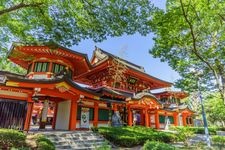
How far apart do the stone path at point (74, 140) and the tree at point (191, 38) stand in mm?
6780

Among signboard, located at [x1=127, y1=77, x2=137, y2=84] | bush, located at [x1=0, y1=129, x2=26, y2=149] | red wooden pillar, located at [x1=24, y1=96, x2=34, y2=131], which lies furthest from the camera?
signboard, located at [x1=127, y1=77, x2=137, y2=84]

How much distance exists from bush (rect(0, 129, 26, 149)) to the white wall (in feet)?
17.6

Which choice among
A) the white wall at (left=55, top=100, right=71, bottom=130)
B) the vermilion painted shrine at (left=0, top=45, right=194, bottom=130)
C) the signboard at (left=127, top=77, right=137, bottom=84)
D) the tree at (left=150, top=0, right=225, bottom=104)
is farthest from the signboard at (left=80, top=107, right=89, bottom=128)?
the tree at (left=150, top=0, right=225, bottom=104)

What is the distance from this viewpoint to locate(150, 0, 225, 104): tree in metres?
9.66

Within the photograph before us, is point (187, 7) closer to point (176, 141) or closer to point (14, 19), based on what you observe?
point (14, 19)

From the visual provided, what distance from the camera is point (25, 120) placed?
1201 cm

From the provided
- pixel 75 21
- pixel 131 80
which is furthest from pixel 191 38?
pixel 131 80

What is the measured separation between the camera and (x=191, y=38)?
1111 cm

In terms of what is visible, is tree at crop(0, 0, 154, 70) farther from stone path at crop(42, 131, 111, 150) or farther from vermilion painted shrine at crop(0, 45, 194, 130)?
stone path at crop(42, 131, 111, 150)

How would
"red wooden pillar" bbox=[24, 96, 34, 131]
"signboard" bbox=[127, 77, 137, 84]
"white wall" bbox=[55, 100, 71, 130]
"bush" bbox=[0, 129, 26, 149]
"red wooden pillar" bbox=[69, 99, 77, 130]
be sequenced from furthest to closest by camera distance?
"signboard" bbox=[127, 77, 137, 84] → "white wall" bbox=[55, 100, 71, 130] → "red wooden pillar" bbox=[69, 99, 77, 130] → "red wooden pillar" bbox=[24, 96, 34, 131] → "bush" bbox=[0, 129, 26, 149]

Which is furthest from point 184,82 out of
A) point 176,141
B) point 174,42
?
point 176,141

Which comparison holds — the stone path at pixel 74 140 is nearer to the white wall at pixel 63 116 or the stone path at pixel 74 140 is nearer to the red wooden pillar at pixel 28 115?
the red wooden pillar at pixel 28 115

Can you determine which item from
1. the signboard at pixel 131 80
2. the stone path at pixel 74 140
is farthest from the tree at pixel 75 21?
the signboard at pixel 131 80

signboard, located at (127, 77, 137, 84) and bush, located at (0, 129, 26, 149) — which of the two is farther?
signboard, located at (127, 77, 137, 84)
